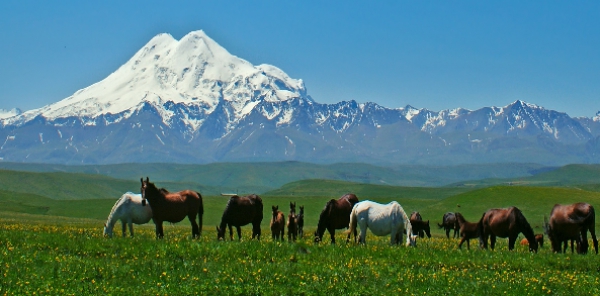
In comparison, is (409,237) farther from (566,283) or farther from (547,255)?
(566,283)

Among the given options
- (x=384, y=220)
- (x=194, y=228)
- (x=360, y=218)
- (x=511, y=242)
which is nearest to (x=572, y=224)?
(x=511, y=242)

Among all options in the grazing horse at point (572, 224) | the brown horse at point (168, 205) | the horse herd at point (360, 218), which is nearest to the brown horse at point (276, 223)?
the horse herd at point (360, 218)

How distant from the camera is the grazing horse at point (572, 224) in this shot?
99.9ft

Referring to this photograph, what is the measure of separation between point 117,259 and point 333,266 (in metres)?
6.63

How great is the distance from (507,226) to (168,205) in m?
15.0

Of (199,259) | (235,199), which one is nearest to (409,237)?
(235,199)

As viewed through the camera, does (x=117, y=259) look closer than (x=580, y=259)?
Yes

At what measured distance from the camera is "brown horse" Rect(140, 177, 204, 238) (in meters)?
31.4

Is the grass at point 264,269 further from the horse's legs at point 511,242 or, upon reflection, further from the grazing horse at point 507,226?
the grazing horse at point 507,226

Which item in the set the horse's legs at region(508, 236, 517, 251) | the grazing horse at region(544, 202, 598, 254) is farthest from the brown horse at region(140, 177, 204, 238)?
the grazing horse at region(544, 202, 598, 254)

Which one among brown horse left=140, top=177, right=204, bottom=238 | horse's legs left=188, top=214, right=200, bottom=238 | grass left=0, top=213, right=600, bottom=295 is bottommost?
grass left=0, top=213, right=600, bottom=295

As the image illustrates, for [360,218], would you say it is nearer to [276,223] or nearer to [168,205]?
[276,223]

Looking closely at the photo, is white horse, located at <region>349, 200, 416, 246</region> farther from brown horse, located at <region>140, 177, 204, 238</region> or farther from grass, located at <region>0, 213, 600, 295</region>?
brown horse, located at <region>140, 177, 204, 238</region>

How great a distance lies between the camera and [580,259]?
998 inches
